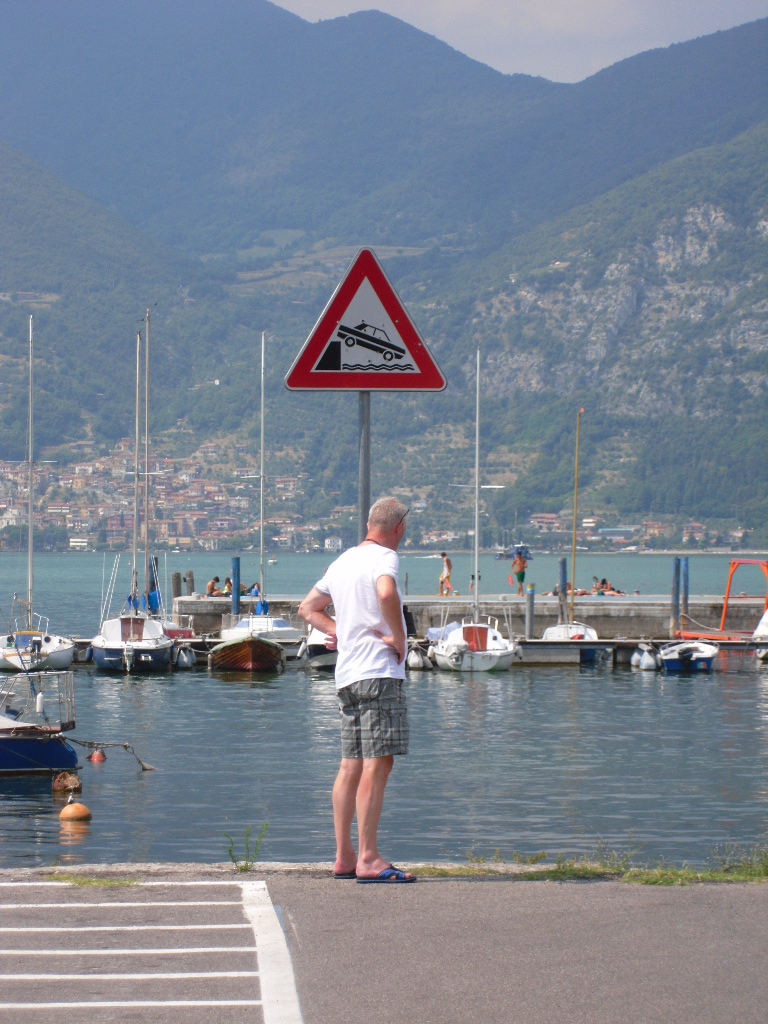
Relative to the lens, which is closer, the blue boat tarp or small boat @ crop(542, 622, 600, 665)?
the blue boat tarp

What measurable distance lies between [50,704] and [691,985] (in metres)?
23.1

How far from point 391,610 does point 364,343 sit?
1220 mm

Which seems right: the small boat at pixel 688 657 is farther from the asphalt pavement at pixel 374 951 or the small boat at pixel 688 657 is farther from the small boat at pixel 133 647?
the asphalt pavement at pixel 374 951

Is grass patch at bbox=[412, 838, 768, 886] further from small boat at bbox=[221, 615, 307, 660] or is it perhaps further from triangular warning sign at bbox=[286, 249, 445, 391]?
small boat at bbox=[221, 615, 307, 660]

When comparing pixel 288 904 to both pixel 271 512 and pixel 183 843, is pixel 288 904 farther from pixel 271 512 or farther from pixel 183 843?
pixel 271 512

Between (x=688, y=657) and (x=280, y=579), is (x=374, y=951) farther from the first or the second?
(x=280, y=579)

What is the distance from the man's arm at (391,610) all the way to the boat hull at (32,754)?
12369mm

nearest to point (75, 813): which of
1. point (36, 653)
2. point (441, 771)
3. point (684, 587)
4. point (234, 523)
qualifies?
point (441, 771)

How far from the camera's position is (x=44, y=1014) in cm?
435

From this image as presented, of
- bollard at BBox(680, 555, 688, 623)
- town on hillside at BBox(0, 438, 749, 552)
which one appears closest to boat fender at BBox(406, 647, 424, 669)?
bollard at BBox(680, 555, 688, 623)

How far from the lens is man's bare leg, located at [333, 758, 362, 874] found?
6.24 m

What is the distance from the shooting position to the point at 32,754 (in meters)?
17.6

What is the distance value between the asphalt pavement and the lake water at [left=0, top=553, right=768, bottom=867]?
599 cm

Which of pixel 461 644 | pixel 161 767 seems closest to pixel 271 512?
pixel 461 644
